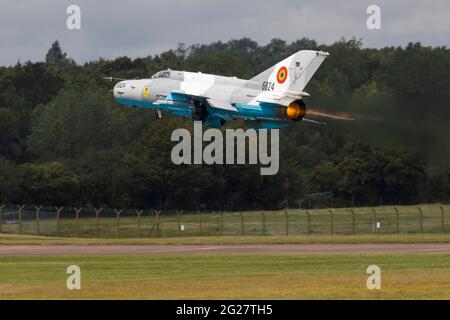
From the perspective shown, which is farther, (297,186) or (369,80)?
(369,80)

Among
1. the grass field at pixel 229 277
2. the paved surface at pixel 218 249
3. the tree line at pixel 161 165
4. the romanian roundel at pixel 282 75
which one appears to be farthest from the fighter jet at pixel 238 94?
the tree line at pixel 161 165

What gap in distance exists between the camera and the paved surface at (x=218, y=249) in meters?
56.1

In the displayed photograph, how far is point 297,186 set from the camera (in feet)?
310

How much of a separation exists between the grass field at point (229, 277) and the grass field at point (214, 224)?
1909 cm

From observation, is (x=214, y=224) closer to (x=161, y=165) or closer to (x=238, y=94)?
(x=161, y=165)

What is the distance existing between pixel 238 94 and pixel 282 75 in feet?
7.20

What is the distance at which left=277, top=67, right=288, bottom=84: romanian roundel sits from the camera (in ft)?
191

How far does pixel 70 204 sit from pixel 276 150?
60.3 feet

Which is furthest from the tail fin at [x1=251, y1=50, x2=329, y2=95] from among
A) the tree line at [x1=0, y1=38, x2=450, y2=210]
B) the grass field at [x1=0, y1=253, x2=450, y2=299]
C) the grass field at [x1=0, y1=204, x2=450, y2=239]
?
the grass field at [x1=0, y1=204, x2=450, y2=239]

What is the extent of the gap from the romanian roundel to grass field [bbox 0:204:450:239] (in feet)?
53.6

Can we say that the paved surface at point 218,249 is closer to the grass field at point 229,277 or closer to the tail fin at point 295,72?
the grass field at point 229,277

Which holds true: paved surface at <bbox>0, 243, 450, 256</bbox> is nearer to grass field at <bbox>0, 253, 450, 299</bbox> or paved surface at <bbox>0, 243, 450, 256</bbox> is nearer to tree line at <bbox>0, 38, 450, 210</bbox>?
grass field at <bbox>0, 253, 450, 299</bbox>
